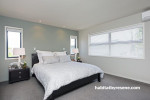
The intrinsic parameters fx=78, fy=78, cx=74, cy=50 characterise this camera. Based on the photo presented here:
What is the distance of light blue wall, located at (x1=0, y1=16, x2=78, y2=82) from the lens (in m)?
3.04

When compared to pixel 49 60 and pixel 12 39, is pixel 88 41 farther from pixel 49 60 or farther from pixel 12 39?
pixel 12 39

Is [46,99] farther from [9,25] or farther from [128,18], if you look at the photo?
[128,18]

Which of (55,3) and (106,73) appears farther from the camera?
(106,73)

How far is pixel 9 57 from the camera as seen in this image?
3213 mm

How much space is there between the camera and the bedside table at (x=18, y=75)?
285 cm

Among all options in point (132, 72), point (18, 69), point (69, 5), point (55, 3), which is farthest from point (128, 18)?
point (18, 69)

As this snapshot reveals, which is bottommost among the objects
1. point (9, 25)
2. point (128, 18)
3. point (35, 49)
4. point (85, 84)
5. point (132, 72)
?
point (85, 84)

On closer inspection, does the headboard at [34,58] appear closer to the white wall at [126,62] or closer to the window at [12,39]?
the window at [12,39]

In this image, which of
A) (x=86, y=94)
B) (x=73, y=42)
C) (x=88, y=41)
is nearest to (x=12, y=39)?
(x=73, y=42)

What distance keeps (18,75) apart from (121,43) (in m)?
4.44

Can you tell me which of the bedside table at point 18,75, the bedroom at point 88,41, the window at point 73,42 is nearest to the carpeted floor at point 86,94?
the bedroom at point 88,41

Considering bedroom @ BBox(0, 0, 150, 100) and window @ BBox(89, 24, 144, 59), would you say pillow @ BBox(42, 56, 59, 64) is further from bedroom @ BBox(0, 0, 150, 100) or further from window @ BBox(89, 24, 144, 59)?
window @ BBox(89, 24, 144, 59)

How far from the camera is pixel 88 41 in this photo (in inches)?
194

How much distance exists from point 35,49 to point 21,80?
1.42 m
